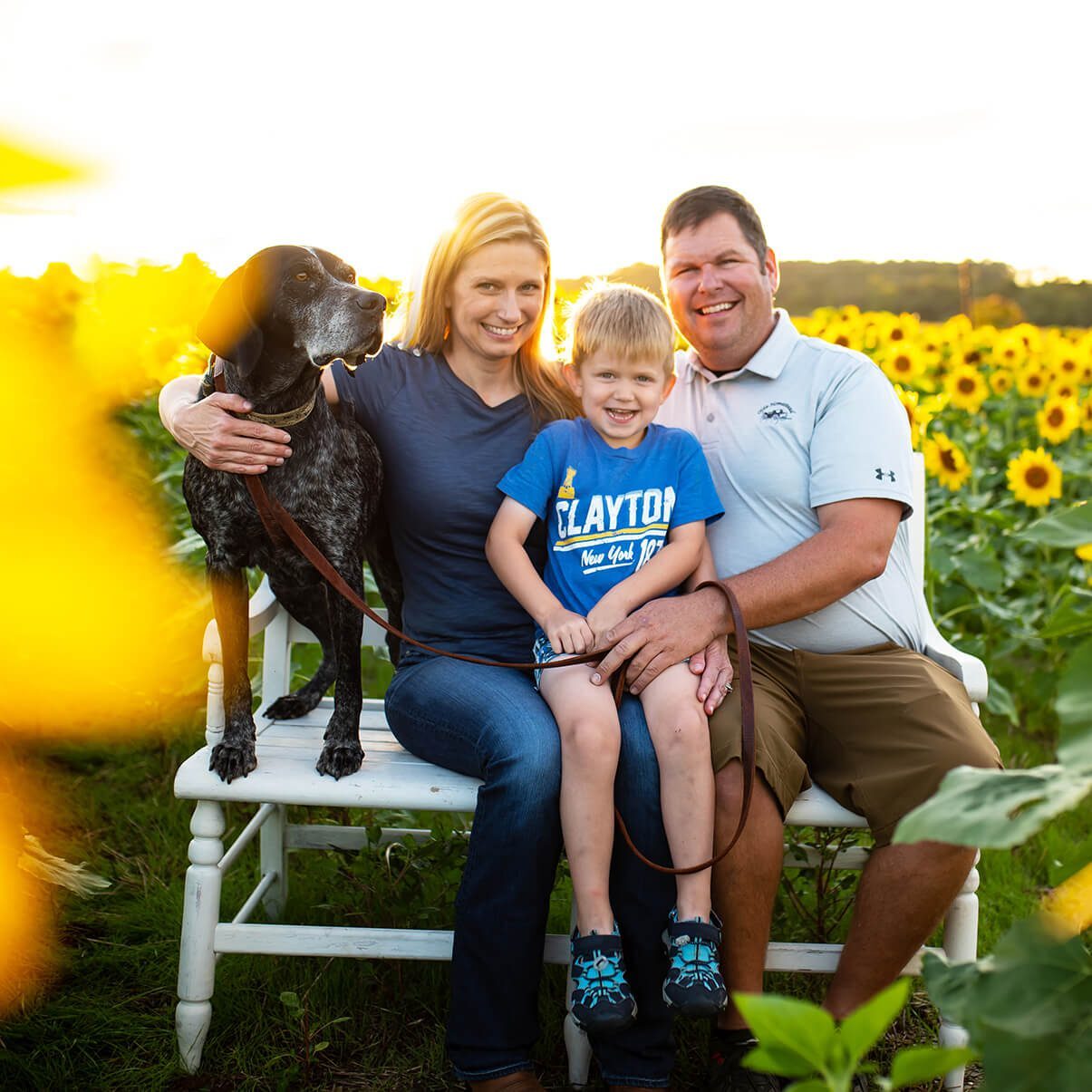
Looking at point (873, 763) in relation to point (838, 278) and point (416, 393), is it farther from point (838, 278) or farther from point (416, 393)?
point (838, 278)

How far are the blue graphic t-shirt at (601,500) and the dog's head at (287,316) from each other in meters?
0.47

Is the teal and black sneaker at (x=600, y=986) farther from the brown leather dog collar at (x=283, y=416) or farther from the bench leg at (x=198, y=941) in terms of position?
the brown leather dog collar at (x=283, y=416)

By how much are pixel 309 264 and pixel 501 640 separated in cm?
96

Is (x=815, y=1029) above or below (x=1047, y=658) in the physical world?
above

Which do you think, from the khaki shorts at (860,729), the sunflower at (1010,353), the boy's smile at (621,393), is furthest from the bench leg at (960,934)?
the sunflower at (1010,353)

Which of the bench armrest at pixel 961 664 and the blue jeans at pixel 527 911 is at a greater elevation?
the bench armrest at pixel 961 664

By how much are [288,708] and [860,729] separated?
1.40 m

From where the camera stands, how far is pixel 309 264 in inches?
98.1

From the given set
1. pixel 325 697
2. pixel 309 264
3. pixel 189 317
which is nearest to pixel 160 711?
pixel 325 697

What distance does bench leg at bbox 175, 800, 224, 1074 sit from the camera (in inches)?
95.2

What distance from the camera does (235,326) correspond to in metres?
2.42

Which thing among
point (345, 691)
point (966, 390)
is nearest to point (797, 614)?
point (345, 691)

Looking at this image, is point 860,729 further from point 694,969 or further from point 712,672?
point 694,969

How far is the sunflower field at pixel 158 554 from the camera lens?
1695 mm
